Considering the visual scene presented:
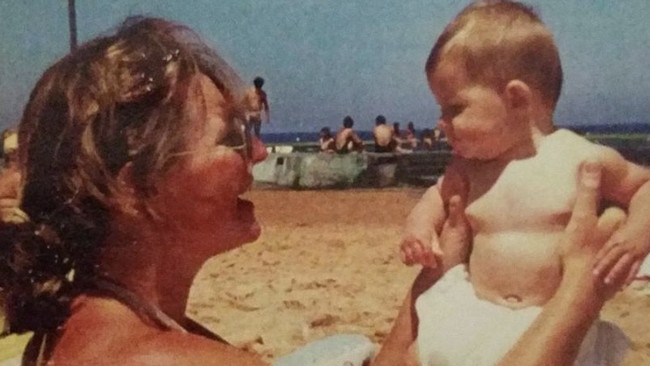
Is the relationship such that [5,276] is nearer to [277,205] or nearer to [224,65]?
[224,65]

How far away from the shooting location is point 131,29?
615 mm

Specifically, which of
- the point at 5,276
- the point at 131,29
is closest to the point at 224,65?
the point at 131,29

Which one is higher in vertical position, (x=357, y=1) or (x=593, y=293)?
(x=357, y=1)

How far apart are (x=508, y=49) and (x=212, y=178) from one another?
0.25 m

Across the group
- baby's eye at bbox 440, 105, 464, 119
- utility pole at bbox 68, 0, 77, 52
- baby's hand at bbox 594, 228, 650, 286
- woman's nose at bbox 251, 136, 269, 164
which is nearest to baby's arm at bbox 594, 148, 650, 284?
baby's hand at bbox 594, 228, 650, 286

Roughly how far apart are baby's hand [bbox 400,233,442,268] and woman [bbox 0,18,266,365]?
8.0 inches

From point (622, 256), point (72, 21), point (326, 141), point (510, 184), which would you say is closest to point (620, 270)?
point (622, 256)

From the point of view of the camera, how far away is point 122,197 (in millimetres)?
595

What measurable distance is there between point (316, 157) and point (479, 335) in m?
0.37

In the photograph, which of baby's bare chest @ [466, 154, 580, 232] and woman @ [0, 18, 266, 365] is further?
baby's bare chest @ [466, 154, 580, 232]

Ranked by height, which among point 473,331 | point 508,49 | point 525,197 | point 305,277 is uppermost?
point 508,49

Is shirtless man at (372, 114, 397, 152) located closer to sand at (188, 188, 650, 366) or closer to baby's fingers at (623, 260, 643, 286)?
sand at (188, 188, 650, 366)

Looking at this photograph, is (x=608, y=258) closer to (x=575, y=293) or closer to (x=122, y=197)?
(x=575, y=293)

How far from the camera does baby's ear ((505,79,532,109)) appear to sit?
0.72m
